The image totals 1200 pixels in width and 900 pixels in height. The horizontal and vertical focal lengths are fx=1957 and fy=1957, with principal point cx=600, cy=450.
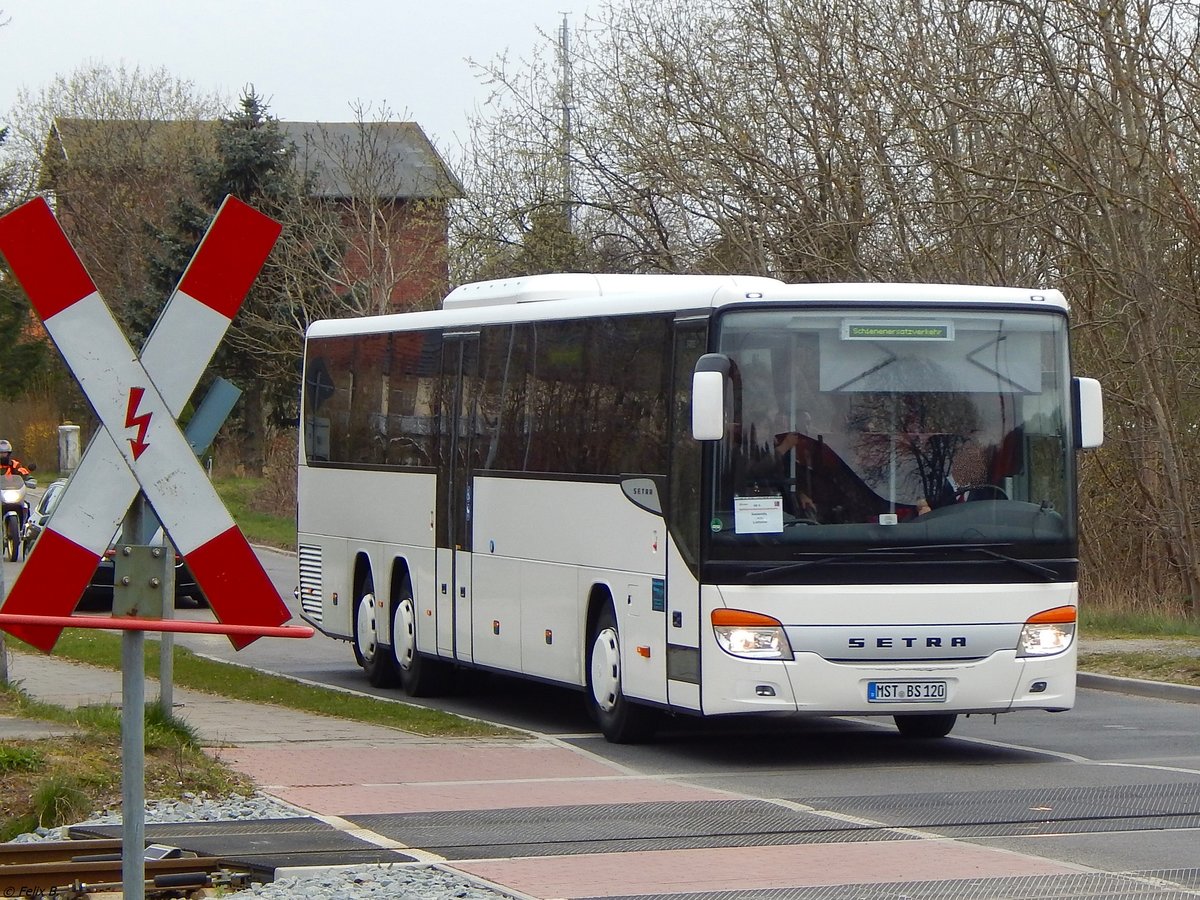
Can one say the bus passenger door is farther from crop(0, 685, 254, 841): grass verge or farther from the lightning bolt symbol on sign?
the lightning bolt symbol on sign

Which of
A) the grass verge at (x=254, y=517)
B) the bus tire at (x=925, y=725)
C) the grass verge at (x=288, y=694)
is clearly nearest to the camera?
the bus tire at (x=925, y=725)

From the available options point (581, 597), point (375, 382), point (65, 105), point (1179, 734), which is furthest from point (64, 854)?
point (65, 105)

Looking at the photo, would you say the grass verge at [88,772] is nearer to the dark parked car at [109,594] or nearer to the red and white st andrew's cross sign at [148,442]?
the red and white st andrew's cross sign at [148,442]

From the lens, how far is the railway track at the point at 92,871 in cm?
775

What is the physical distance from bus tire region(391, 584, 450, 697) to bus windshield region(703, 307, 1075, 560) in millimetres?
5741

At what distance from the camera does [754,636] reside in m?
12.4

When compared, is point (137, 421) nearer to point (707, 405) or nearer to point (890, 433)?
point (707, 405)

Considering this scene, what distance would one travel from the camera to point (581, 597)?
14.3m

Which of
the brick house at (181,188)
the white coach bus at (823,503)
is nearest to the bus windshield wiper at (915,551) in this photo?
the white coach bus at (823,503)

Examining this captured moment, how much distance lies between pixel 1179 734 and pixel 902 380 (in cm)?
377

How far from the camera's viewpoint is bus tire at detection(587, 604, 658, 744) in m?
13.7

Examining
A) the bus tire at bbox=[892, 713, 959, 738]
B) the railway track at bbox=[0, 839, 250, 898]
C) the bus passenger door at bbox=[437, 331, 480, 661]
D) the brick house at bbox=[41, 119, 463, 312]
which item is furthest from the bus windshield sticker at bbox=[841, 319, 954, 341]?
the brick house at bbox=[41, 119, 463, 312]

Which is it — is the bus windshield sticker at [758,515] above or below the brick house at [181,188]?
below

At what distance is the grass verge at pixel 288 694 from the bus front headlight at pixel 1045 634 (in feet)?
12.4
